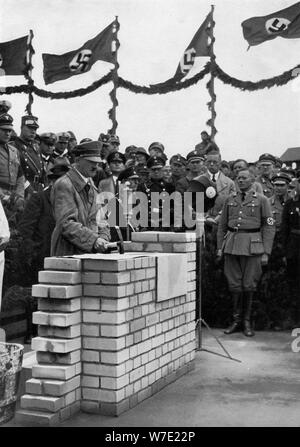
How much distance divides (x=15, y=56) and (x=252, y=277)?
8.81 meters

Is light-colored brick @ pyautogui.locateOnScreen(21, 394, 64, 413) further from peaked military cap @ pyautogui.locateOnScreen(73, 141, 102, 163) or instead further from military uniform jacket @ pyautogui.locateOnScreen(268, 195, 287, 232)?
military uniform jacket @ pyautogui.locateOnScreen(268, 195, 287, 232)

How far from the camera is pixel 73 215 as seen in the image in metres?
5.01

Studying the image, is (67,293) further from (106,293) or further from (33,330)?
(33,330)

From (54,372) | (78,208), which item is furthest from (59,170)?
(54,372)

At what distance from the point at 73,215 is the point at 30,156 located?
171 inches

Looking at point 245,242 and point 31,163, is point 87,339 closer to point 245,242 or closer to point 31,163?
point 245,242

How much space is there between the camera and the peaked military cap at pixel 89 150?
16.6 ft

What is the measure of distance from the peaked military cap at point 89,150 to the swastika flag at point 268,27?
723 cm

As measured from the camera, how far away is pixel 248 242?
7.46 meters

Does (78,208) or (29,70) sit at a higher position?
(29,70)

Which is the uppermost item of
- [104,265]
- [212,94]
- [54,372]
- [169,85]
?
[169,85]

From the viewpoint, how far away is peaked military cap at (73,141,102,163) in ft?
16.6

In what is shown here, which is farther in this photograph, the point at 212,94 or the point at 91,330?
the point at 212,94
